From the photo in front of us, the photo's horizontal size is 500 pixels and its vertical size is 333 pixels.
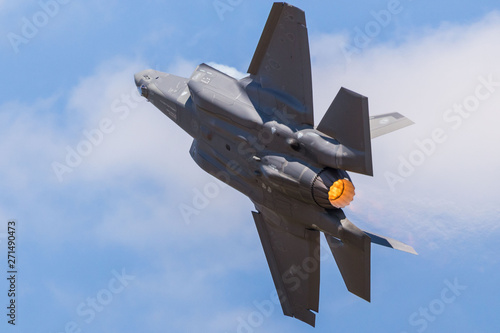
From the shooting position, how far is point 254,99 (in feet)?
84.7

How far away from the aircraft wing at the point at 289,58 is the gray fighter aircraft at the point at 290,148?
30 mm

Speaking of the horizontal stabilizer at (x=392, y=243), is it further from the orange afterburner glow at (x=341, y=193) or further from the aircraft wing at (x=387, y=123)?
the aircraft wing at (x=387, y=123)

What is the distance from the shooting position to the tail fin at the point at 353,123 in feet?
76.0

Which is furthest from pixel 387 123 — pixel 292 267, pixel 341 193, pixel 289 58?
pixel 292 267

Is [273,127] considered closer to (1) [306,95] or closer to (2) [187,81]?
(1) [306,95]

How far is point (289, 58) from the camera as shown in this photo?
2520cm

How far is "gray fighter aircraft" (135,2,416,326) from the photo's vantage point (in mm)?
24134

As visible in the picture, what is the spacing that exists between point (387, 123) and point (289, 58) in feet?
14.7

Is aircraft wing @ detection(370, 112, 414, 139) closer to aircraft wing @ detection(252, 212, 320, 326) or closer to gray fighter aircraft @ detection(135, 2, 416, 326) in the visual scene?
gray fighter aircraft @ detection(135, 2, 416, 326)

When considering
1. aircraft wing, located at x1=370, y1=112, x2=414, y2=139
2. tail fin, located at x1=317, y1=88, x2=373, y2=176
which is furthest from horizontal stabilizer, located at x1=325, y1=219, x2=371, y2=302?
aircraft wing, located at x1=370, y1=112, x2=414, y2=139

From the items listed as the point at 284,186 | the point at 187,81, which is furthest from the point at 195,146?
the point at 284,186

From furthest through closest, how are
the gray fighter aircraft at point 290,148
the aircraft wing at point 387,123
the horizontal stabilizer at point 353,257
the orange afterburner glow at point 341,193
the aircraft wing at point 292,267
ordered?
the aircraft wing at point 292,267, the aircraft wing at point 387,123, the horizontal stabilizer at point 353,257, the orange afterburner glow at point 341,193, the gray fighter aircraft at point 290,148

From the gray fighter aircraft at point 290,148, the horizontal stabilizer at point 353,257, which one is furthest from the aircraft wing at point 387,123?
the horizontal stabilizer at point 353,257

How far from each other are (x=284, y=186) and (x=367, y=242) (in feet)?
9.82
